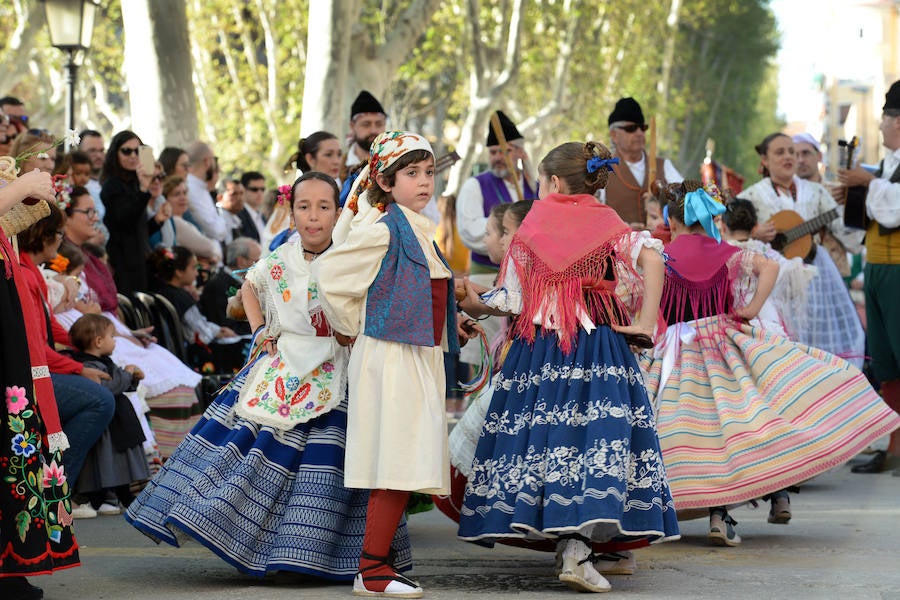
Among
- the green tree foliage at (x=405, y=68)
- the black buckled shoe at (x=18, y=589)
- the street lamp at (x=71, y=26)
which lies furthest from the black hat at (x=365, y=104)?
the green tree foliage at (x=405, y=68)

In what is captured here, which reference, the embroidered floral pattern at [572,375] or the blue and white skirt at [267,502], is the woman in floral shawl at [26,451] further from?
the embroidered floral pattern at [572,375]

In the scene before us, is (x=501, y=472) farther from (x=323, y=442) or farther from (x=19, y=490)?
(x=19, y=490)

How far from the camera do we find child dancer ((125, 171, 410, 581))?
6.33m

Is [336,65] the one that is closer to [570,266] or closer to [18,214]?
[570,266]

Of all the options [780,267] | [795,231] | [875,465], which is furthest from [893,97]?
[875,465]

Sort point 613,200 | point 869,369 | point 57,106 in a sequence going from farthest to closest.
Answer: point 57,106, point 869,369, point 613,200

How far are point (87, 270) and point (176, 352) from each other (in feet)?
3.76

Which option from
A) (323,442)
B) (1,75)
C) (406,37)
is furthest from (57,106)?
(323,442)

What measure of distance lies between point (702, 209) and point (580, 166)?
1.49m

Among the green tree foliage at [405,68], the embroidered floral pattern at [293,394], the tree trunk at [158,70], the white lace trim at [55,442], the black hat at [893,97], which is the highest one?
the green tree foliage at [405,68]

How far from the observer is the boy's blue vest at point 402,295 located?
6.17m

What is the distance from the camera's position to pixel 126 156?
10.7 m

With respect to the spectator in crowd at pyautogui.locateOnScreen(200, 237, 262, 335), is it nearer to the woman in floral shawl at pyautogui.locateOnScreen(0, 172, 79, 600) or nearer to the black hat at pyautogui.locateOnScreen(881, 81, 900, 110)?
the black hat at pyautogui.locateOnScreen(881, 81, 900, 110)

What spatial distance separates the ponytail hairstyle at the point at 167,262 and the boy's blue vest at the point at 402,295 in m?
4.87
